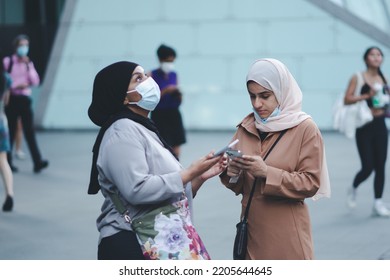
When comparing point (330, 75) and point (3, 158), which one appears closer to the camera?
point (3, 158)

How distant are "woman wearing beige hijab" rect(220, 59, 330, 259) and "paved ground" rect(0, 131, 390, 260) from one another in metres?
3.10

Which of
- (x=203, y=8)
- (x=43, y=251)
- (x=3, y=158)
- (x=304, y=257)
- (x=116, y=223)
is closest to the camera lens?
(x=116, y=223)

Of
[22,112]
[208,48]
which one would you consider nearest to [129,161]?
[22,112]

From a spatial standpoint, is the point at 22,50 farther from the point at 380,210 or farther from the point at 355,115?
the point at 380,210

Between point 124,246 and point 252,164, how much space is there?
69 centimetres

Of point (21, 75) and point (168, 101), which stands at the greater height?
point (168, 101)

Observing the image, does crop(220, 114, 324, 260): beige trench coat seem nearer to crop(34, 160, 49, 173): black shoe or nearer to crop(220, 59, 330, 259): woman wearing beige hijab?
crop(220, 59, 330, 259): woman wearing beige hijab

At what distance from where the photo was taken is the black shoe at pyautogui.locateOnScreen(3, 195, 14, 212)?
387 inches

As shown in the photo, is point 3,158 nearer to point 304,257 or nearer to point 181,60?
point 304,257

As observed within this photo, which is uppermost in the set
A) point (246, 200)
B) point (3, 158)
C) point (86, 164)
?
point (246, 200)

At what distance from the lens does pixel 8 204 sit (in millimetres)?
9859
